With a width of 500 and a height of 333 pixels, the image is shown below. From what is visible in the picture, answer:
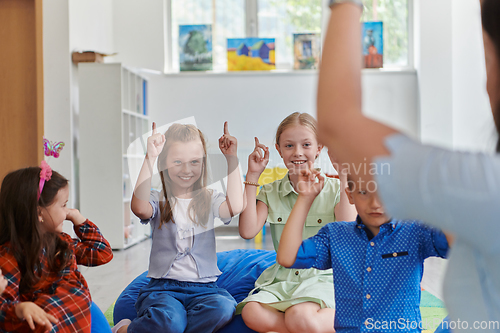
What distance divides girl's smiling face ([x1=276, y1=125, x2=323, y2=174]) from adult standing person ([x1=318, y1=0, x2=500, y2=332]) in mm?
1170

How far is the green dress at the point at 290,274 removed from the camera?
1.35 metres

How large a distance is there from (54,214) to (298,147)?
0.83m

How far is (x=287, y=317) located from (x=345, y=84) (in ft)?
3.53

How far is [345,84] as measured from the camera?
36cm

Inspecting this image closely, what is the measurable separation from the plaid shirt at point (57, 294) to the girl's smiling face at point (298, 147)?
701 mm

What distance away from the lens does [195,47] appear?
4824 millimetres

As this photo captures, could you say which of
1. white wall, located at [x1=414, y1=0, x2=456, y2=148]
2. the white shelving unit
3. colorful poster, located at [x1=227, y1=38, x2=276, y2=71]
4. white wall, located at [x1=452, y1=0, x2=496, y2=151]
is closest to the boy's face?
the white shelving unit

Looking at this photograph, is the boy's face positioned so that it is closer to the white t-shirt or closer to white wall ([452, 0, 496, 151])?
the white t-shirt

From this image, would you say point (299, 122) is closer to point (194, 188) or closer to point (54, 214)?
point (194, 188)

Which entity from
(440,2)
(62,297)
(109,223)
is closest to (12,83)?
(109,223)

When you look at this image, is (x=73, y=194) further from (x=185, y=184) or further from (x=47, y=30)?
(x=185, y=184)

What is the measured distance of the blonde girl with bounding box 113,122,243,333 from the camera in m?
1.36

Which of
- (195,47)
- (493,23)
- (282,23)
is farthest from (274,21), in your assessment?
(493,23)

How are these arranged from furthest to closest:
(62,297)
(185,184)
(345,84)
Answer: (185,184) → (62,297) → (345,84)
